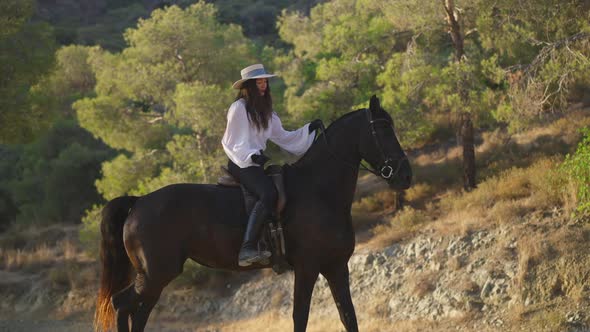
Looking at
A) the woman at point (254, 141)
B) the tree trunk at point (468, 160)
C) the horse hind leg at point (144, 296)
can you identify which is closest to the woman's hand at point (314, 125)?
the woman at point (254, 141)

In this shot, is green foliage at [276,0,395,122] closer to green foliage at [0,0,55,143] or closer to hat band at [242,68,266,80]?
green foliage at [0,0,55,143]

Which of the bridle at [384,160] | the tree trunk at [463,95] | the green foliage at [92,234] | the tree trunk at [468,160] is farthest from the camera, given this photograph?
the green foliage at [92,234]

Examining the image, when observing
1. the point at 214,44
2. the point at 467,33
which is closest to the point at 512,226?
the point at 467,33

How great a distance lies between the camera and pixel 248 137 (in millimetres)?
6727

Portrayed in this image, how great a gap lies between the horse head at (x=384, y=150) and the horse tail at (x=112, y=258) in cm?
258

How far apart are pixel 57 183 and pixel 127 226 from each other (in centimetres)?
2398

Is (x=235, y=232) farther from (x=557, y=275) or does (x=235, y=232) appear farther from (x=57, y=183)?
(x=57, y=183)

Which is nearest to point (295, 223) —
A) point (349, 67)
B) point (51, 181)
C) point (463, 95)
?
point (463, 95)

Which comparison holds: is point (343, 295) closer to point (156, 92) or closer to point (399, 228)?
point (399, 228)

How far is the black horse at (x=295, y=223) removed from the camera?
652 cm

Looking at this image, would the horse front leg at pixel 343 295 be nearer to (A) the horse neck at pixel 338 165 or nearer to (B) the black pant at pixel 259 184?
(A) the horse neck at pixel 338 165

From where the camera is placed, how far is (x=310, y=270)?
6547 mm

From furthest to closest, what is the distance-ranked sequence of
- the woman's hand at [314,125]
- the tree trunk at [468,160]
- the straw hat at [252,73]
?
the tree trunk at [468,160] → the woman's hand at [314,125] → the straw hat at [252,73]

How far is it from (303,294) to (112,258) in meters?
2.14
